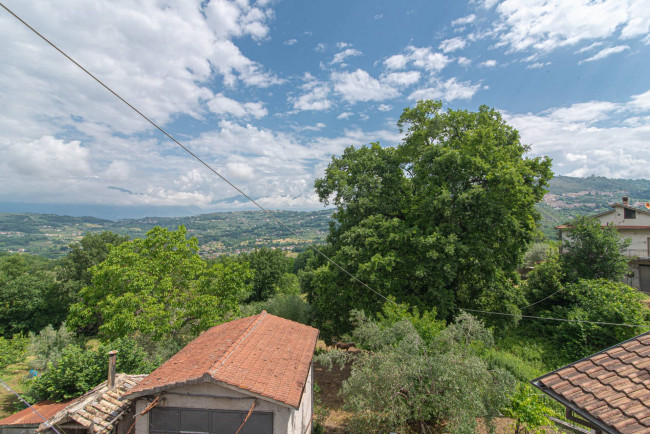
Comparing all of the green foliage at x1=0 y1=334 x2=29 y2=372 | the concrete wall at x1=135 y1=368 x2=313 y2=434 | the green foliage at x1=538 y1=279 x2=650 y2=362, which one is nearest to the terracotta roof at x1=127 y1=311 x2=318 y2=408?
the concrete wall at x1=135 y1=368 x2=313 y2=434

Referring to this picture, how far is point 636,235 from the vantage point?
26078 mm

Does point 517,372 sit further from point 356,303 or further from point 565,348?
point 356,303

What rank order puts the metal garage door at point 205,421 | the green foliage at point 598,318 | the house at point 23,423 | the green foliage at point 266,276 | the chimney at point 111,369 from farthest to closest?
the green foliage at point 266,276 → the green foliage at point 598,318 → the house at point 23,423 → the chimney at point 111,369 → the metal garage door at point 205,421

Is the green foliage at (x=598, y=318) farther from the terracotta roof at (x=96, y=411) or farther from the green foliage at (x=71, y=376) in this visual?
the green foliage at (x=71, y=376)

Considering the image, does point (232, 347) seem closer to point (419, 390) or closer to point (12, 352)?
point (419, 390)

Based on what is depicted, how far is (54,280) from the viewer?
36094 mm

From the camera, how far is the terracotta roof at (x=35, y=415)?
10523mm

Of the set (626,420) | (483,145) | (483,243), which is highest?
(483,145)

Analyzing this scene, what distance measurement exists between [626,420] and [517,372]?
10952 mm

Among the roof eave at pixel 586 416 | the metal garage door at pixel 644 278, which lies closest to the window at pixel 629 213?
the metal garage door at pixel 644 278

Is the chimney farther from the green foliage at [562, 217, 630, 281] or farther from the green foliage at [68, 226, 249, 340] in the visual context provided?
the green foliage at [562, 217, 630, 281]

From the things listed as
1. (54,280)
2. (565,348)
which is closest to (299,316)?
(565,348)

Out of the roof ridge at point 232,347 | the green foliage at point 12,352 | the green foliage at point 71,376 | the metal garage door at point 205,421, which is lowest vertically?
the green foliage at point 12,352

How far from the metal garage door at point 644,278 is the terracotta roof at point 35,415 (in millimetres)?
39963
